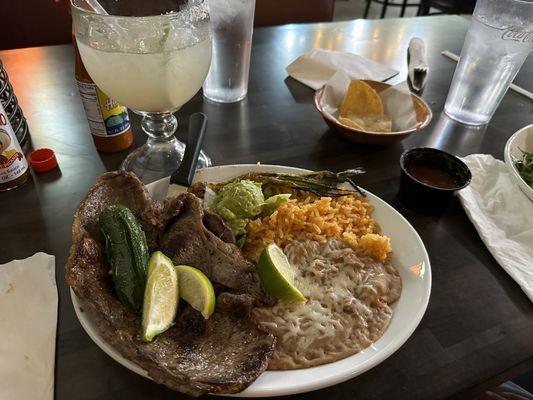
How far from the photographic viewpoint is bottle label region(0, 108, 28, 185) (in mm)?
1213

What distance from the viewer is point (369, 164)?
159cm

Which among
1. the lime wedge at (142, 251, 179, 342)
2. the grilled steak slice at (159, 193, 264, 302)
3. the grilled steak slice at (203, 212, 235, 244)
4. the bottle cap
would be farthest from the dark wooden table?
the grilled steak slice at (203, 212, 235, 244)

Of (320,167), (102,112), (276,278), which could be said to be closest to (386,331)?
(276,278)

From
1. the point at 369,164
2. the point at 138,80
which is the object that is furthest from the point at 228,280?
the point at 369,164

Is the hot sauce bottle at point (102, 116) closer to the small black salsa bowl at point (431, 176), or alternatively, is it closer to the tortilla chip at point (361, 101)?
the tortilla chip at point (361, 101)

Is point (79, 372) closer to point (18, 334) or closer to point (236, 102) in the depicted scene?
point (18, 334)

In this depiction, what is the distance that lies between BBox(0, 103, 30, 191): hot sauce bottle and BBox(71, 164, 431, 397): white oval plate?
2.04 ft

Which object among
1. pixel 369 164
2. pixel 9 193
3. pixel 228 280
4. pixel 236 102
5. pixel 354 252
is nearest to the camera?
pixel 228 280

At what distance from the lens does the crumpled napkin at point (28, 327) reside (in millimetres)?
852

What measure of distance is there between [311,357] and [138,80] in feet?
2.90

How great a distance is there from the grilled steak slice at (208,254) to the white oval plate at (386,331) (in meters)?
0.22

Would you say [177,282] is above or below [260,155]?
above

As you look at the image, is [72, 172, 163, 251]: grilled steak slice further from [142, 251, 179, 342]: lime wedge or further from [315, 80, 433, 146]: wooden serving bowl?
[315, 80, 433, 146]: wooden serving bowl

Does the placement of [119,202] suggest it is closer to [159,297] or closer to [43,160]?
[159,297]
